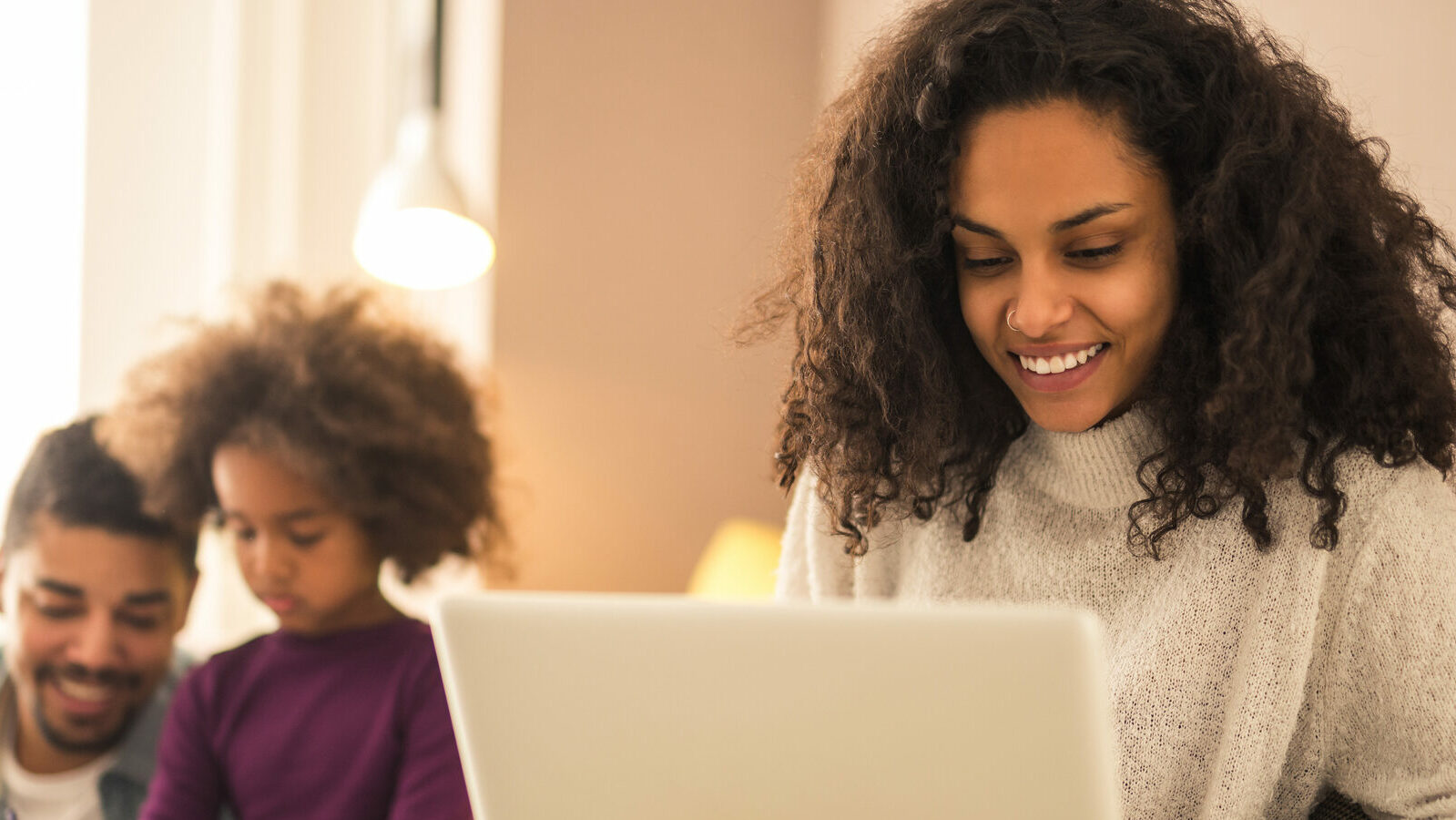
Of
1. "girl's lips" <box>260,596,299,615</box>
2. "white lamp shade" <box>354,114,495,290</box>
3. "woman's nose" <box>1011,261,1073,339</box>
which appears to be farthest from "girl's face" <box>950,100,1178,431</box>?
"white lamp shade" <box>354,114,495,290</box>

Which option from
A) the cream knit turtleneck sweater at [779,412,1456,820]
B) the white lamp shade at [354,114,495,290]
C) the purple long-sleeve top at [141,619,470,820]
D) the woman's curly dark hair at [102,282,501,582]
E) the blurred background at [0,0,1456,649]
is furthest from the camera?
the blurred background at [0,0,1456,649]

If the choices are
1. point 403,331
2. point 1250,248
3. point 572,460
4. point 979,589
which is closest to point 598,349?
point 572,460

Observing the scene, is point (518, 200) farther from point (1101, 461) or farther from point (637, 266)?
point (1101, 461)

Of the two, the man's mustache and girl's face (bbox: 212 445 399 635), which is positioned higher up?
girl's face (bbox: 212 445 399 635)

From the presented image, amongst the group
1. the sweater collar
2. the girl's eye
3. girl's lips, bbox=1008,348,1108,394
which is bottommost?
the sweater collar

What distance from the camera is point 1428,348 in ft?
2.80

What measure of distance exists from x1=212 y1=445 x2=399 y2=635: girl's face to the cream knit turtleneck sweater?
29.2 inches

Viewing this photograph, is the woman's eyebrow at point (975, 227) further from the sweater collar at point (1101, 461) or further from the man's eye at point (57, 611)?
the man's eye at point (57, 611)

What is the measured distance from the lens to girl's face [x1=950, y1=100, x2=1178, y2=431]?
84 cm

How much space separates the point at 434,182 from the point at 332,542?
59 cm

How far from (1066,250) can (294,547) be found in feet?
2.94

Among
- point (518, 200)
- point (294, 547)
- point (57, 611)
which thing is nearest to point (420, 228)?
point (518, 200)

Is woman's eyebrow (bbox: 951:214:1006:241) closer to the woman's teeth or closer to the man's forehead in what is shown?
the woman's teeth

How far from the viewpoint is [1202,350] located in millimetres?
886
